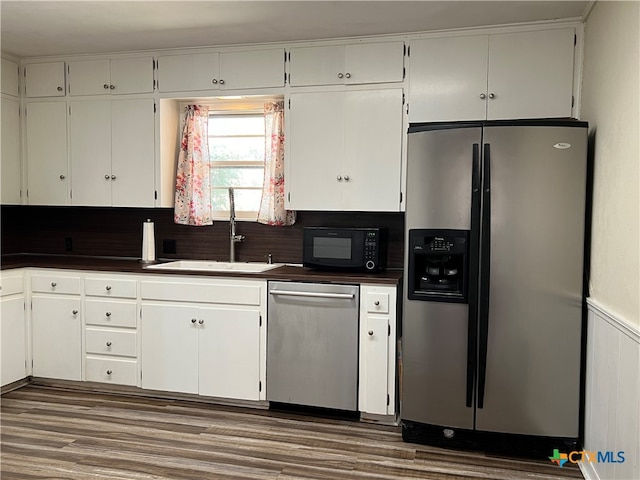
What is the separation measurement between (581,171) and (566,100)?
27.4 inches

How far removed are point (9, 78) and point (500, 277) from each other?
148 inches

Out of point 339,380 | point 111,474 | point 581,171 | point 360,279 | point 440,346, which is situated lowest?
point 111,474

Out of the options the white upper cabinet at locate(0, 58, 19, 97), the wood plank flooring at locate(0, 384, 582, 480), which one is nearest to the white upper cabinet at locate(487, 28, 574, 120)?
the wood plank flooring at locate(0, 384, 582, 480)

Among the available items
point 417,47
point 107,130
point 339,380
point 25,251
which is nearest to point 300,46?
point 417,47

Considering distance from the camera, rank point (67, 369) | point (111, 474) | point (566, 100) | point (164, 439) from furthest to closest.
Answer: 1. point (67, 369)
2. point (566, 100)
3. point (164, 439)
4. point (111, 474)

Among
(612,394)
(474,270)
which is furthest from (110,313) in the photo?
(612,394)

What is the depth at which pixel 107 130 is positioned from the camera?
161 inches

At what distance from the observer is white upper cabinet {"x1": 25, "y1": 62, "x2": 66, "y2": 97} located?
4160 mm

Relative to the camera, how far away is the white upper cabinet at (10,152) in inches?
163

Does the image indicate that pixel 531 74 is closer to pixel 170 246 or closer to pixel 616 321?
pixel 616 321

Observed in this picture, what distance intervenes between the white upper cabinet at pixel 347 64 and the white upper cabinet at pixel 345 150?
0.09m

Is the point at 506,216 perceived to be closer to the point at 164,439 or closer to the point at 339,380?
the point at 339,380

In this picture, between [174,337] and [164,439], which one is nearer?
[164,439]
